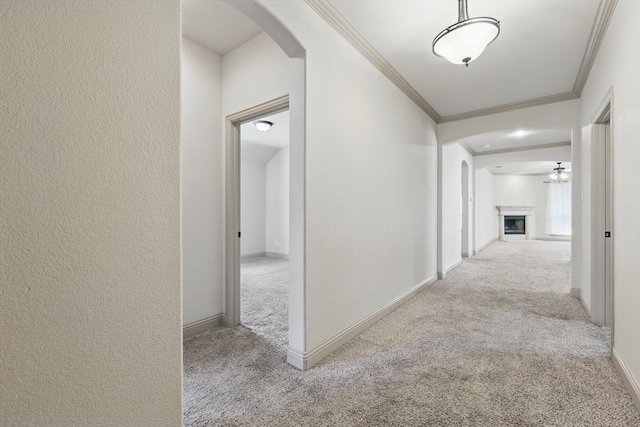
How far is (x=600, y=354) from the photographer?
224cm

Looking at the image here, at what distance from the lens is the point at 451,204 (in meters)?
5.45

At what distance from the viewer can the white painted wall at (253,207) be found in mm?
7023

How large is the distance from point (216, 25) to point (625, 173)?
3200mm

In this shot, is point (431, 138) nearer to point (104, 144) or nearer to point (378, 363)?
point (378, 363)

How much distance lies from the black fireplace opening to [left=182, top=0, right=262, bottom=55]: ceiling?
38.2ft

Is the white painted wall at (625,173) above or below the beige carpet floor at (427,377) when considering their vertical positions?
above

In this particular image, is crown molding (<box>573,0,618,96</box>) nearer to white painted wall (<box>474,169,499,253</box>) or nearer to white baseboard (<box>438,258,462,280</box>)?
white baseboard (<box>438,258,462,280</box>)

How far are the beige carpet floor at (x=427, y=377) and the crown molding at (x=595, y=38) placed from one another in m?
2.53

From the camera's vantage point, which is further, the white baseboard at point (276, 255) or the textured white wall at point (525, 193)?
the textured white wall at point (525, 193)

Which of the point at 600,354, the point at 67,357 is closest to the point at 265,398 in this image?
the point at 67,357

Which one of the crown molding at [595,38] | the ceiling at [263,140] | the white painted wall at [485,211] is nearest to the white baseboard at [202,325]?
the ceiling at [263,140]

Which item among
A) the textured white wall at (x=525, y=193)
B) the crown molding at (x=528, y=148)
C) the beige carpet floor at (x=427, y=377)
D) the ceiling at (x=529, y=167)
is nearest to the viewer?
the beige carpet floor at (x=427, y=377)

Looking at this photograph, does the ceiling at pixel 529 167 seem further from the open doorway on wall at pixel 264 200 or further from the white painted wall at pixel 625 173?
the white painted wall at pixel 625 173

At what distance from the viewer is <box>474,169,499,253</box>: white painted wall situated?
847 cm
